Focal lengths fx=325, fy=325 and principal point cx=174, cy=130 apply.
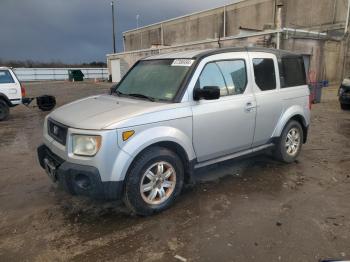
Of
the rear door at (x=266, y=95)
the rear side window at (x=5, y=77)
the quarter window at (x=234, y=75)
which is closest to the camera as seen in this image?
the quarter window at (x=234, y=75)

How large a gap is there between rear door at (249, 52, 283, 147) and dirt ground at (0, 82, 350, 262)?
726 mm

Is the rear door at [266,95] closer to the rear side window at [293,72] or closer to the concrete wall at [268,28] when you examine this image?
the rear side window at [293,72]

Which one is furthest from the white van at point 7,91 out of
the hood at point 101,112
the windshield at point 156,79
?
the hood at point 101,112

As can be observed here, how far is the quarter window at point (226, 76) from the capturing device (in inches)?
169

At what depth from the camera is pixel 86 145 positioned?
3.43 meters

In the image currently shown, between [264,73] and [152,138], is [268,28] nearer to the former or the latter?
[264,73]

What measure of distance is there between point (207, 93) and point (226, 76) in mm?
745

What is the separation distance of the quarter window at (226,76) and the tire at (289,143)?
4.34 ft

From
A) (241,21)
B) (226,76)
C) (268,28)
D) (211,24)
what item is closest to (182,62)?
(226,76)

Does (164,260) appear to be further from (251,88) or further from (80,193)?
(251,88)

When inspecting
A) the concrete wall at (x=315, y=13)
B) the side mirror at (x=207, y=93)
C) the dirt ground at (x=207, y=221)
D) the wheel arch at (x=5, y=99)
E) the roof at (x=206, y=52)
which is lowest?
the dirt ground at (x=207, y=221)

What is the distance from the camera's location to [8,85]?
11.6 metres

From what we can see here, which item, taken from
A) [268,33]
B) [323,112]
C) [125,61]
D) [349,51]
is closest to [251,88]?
[323,112]

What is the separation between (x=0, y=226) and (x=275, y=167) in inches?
164
